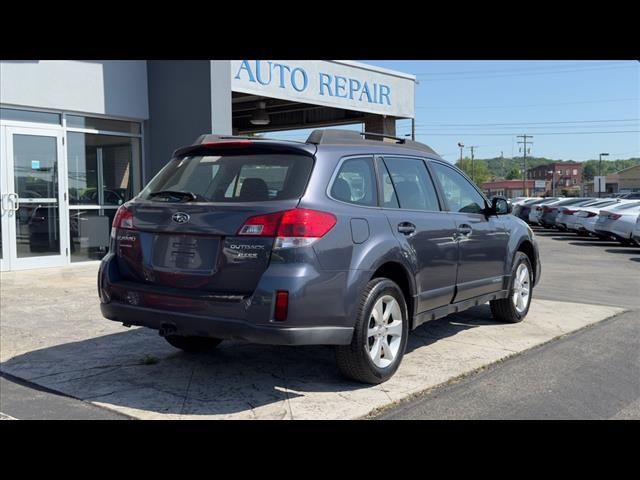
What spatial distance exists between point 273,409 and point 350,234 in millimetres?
1311

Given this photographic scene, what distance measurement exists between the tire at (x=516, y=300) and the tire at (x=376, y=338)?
2.29 meters

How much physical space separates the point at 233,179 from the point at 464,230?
2.36 metres

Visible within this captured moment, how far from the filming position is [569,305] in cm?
829

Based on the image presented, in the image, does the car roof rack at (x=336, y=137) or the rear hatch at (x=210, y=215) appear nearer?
the rear hatch at (x=210, y=215)

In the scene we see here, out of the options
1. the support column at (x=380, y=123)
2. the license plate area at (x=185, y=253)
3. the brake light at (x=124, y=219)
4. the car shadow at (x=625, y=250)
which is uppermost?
the support column at (x=380, y=123)

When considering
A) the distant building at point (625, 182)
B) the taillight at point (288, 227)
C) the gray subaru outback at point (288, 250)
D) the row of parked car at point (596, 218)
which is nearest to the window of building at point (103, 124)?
the gray subaru outback at point (288, 250)

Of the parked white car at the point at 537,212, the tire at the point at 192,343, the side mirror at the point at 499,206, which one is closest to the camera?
the tire at the point at 192,343

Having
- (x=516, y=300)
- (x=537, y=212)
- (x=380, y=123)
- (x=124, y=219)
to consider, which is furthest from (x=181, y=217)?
(x=537, y=212)

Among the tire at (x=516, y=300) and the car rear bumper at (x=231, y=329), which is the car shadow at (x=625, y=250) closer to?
the tire at (x=516, y=300)

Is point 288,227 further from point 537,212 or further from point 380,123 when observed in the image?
point 537,212

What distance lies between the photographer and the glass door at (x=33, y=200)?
1073cm

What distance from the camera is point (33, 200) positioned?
11102 mm

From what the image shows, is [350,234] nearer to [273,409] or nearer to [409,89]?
[273,409]
